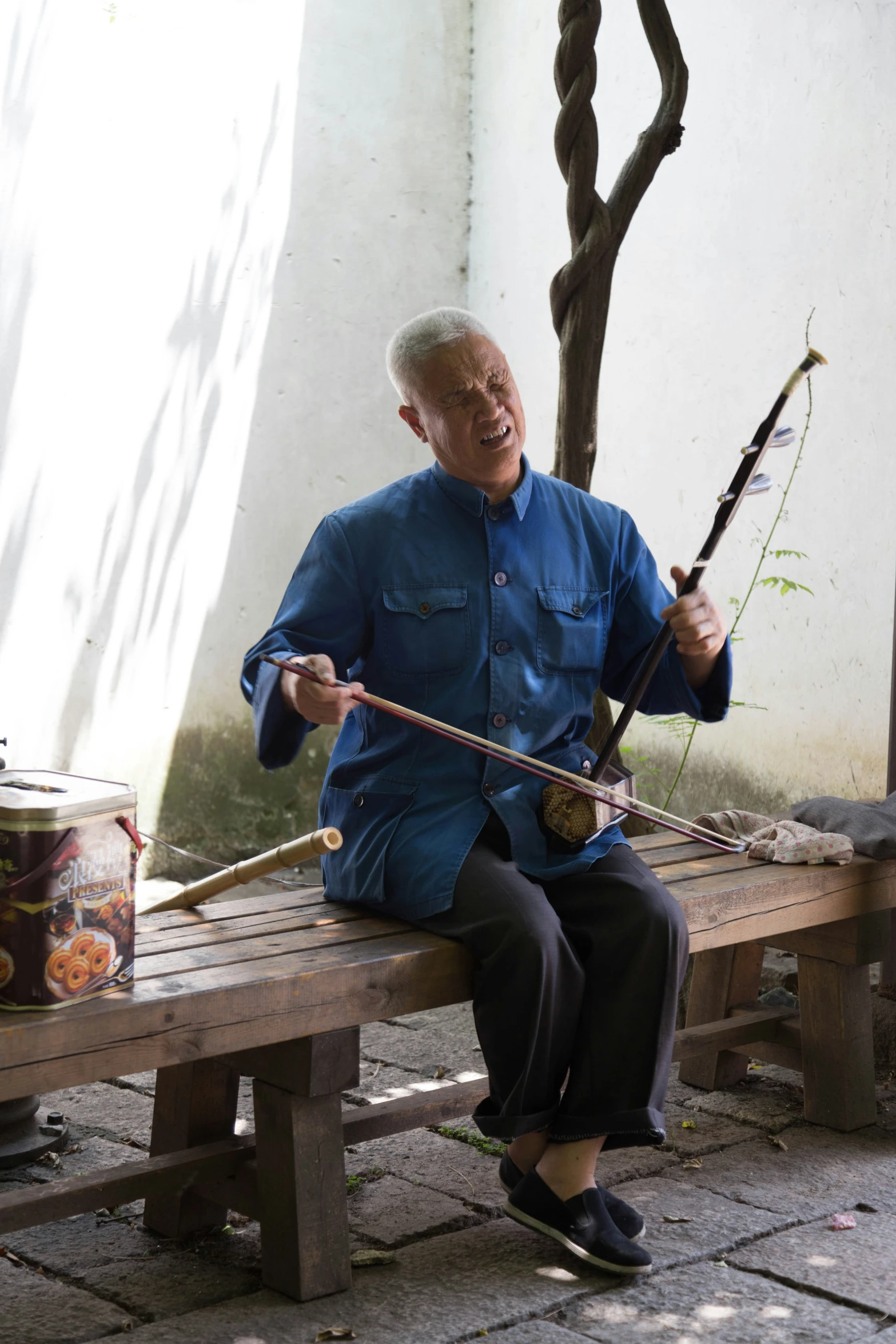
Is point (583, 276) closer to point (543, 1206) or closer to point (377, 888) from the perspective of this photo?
point (377, 888)

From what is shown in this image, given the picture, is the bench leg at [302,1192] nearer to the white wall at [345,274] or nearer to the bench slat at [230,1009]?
the bench slat at [230,1009]

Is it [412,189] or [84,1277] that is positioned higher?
[412,189]

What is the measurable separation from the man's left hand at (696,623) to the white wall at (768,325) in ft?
6.89

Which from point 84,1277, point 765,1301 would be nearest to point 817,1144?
Answer: point 765,1301

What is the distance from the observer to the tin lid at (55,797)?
2092mm

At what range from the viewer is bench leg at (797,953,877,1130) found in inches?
128

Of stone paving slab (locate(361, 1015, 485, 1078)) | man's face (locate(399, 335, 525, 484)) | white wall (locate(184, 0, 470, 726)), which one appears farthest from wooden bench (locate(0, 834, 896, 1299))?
white wall (locate(184, 0, 470, 726))

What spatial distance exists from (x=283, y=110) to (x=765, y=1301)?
4998mm

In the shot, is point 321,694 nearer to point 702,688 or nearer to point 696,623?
point 696,623

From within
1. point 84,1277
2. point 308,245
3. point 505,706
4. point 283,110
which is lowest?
point 84,1277

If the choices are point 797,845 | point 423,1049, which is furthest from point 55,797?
point 423,1049

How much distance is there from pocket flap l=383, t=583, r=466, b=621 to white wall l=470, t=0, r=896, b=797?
2379mm

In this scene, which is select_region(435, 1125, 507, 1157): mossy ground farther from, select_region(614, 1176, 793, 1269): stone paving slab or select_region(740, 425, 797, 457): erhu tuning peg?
select_region(740, 425, 797, 457): erhu tuning peg

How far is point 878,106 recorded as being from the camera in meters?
4.66
